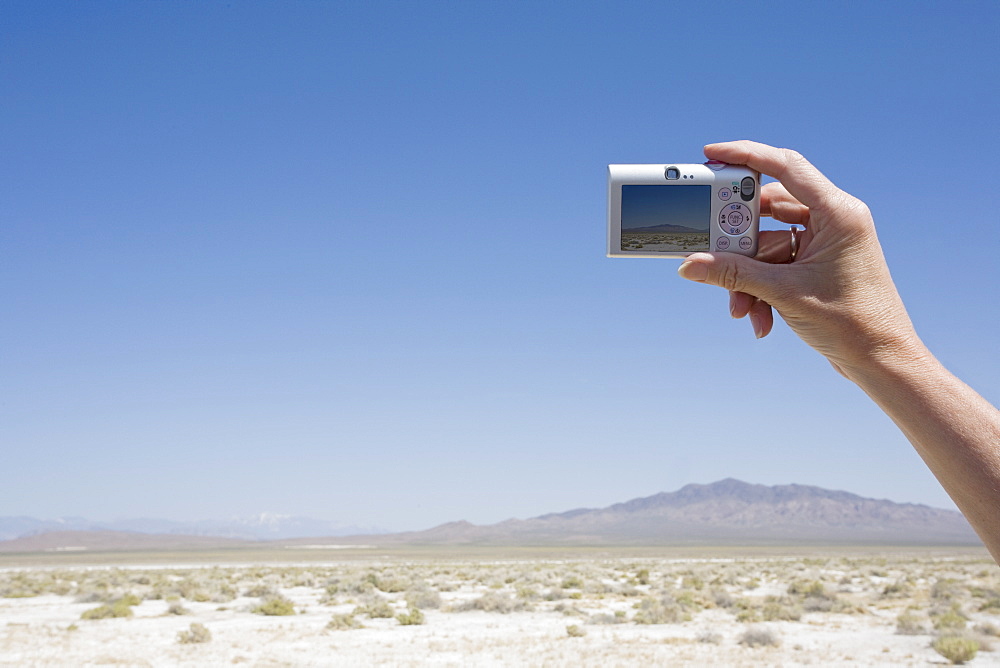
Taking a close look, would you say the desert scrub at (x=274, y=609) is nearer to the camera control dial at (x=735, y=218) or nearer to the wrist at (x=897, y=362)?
the camera control dial at (x=735, y=218)

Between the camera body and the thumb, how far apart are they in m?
0.26

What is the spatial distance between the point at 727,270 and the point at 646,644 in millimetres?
17981

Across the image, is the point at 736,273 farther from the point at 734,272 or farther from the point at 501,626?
the point at 501,626

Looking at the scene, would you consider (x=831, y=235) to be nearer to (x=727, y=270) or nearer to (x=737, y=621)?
(x=727, y=270)

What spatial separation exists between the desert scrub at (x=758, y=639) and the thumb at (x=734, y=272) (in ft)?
59.4

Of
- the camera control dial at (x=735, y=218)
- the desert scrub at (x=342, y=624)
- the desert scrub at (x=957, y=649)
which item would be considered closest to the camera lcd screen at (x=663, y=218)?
the camera control dial at (x=735, y=218)

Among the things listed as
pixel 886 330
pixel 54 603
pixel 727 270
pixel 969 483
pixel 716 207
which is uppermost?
pixel 716 207

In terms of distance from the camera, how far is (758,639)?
61.3 feet

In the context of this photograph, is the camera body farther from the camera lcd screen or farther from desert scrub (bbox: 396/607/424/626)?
desert scrub (bbox: 396/607/424/626)

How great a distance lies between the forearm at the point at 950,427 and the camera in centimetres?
177

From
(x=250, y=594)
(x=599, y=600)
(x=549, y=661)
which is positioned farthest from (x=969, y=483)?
(x=250, y=594)

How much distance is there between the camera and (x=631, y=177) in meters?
2.85

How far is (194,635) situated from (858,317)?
20.3 m

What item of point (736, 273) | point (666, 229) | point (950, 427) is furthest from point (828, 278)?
point (666, 229)
